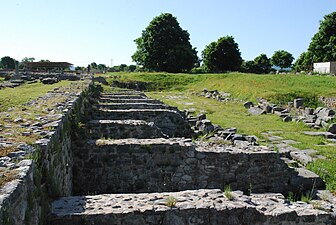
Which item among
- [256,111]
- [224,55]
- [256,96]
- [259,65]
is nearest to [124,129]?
[256,111]

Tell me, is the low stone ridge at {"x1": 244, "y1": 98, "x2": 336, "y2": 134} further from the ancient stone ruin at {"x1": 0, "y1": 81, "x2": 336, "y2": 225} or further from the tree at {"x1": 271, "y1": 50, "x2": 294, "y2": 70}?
the tree at {"x1": 271, "y1": 50, "x2": 294, "y2": 70}

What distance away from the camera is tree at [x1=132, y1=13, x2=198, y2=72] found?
48219 millimetres

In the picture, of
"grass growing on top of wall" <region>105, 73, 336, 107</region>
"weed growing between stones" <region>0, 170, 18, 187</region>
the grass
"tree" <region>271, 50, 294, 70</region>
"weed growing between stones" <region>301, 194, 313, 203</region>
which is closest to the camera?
"weed growing between stones" <region>0, 170, 18, 187</region>

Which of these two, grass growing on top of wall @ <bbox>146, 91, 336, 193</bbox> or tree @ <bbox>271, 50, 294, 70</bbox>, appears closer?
grass growing on top of wall @ <bbox>146, 91, 336, 193</bbox>

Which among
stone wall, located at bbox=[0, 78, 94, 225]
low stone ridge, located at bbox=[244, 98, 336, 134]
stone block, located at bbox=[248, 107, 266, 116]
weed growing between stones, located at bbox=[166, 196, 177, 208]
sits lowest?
stone block, located at bbox=[248, 107, 266, 116]

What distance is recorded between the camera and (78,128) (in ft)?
25.5

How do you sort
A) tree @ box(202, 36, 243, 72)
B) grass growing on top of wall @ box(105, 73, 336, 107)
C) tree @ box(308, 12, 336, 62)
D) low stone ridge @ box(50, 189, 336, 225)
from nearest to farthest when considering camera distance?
low stone ridge @ box(50, 189, 336, 225) → grass growing on top of wall @ box(105, 73, 336, 107) → tree @ box(308, 12, 336, 62) → tree @ box(202, 36, 243, 72)

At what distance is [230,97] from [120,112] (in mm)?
15105

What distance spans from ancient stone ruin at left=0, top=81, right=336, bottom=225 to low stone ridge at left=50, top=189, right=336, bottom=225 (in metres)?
0.01

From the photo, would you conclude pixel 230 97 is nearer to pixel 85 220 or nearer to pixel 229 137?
pixel 229 137

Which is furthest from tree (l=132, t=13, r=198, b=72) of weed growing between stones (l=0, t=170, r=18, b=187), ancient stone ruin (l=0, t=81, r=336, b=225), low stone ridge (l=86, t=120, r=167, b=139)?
weed growing between stones (l=0, t=170, r=18, b=187)

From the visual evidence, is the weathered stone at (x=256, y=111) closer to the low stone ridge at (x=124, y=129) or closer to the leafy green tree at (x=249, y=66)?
the low stone ridge at (x=124, y=129)

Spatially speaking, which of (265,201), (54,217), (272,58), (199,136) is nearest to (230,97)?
(199,136)

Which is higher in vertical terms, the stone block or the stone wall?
the stone wall
